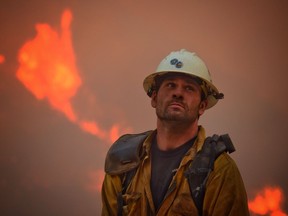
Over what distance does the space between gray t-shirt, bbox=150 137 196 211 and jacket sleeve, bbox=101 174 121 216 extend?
0.37 meters

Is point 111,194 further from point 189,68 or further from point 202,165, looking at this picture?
point 189,68

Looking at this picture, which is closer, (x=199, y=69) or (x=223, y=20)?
(x=199, y=69)

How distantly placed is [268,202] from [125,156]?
4504 millimetres

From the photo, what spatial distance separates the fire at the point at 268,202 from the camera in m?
6.67

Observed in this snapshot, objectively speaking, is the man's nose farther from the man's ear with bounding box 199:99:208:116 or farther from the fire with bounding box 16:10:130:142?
the fire with bounding box 16:10:130:142

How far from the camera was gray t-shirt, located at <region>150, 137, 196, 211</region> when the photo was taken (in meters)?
3.09

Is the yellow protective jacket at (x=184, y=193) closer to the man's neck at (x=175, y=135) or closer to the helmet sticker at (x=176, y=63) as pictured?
the man's neck at (x=175, y=135)

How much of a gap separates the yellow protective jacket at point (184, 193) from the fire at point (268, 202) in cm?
415

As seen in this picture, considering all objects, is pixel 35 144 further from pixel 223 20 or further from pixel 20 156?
pixel 223 20

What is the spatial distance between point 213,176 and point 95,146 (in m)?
4.51

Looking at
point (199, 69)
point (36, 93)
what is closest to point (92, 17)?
point (36, 93)

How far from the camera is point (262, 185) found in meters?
7.07

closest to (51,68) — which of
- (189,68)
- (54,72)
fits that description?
(54,72)

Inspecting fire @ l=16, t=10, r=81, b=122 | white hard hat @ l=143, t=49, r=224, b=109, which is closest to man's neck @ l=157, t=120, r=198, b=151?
white hard hat @ l=143, t=49, r=224, b=109
